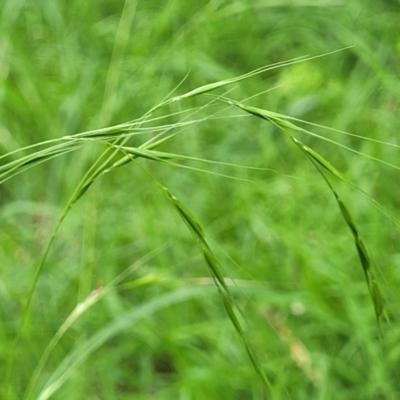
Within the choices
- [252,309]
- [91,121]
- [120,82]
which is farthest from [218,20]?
[252,309]

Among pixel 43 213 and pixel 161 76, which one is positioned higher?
pixel 161 76

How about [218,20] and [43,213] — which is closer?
[43,213]

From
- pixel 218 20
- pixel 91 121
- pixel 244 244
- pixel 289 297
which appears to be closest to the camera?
pixel 289 297

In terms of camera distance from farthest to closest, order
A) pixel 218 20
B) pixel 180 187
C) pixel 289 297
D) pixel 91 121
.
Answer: pixel 218 20 → pixel 91 121 → pixel 180 187 → pixel 289 297

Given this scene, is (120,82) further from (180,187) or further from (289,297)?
(289,297)

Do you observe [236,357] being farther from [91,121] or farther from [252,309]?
[91,121]

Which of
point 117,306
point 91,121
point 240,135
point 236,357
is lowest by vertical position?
point 236,357
